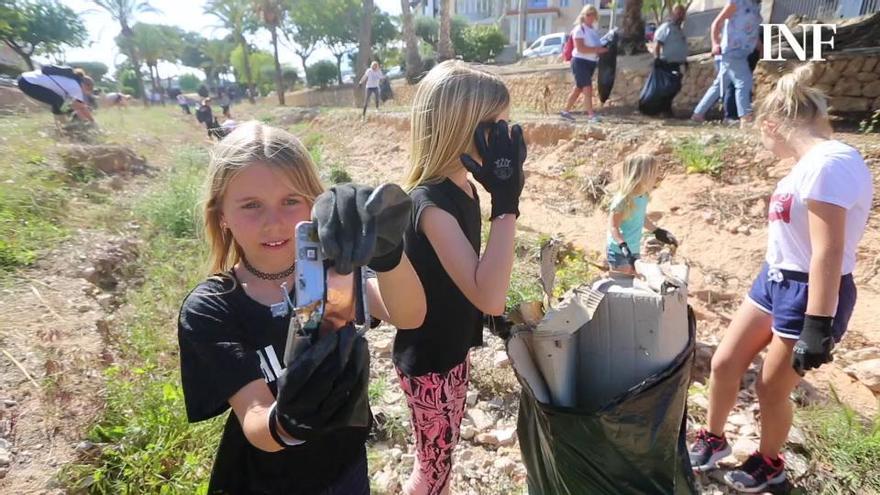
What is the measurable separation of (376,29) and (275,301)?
37.3 metres

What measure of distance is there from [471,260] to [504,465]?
4.63 feet

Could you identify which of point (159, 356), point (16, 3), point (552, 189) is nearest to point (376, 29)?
point (16, 3)

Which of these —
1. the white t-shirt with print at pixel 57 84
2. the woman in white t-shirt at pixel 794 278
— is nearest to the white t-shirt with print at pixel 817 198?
the woman in white t-shirt at pixel 794 278

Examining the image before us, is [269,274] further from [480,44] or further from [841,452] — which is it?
[480,44]

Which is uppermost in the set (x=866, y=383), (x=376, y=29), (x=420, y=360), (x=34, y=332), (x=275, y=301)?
(x=376, y=29)

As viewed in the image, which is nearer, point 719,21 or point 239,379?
point 239,379

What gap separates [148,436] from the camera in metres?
2.11

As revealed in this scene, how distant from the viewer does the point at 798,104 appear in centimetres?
181

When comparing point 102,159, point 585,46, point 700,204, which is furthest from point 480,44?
point 700,204

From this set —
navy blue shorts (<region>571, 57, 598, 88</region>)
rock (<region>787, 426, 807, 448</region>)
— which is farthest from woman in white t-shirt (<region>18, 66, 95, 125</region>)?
rock (<region>787, 426, 807, 448</region>)

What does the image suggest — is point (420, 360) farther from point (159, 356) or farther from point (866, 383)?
point (866, 383)

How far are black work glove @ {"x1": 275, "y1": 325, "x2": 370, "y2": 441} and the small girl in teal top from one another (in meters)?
2.69

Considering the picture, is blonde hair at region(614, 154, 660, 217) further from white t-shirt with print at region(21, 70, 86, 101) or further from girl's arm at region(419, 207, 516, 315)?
white t-shirt with print at region(21, 70, 86, 101)

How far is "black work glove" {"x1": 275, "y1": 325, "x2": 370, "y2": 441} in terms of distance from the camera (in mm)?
725
